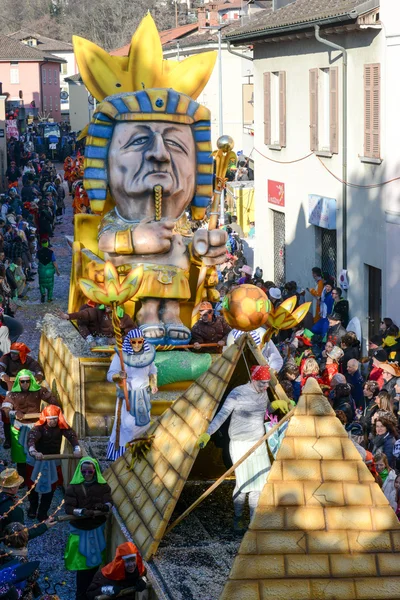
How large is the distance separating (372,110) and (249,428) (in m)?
10.1

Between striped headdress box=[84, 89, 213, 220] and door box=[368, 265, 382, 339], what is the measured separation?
4622 mm

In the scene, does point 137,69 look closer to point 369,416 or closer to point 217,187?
point 217,187

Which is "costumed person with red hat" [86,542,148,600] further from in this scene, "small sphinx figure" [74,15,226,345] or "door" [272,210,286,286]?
"door" [272,210,286,286]

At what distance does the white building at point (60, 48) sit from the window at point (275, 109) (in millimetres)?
71268

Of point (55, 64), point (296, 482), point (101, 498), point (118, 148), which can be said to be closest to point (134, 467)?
Result: point (101, 498)

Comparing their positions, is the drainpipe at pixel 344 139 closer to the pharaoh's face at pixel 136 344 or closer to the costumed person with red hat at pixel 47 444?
the pharaoh's face at pixel 136 344

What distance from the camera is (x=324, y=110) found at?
72.9 ft

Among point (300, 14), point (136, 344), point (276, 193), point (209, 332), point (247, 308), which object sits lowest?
point (209, 332)

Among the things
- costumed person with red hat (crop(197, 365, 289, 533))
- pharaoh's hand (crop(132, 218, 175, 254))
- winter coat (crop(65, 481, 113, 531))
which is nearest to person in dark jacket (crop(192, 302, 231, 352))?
pharaoh's hand (crop(132, 218, 175, 254))

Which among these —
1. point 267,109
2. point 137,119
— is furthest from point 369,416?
point 267,109

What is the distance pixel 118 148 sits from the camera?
51.0 feet

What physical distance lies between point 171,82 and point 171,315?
317 centimetres

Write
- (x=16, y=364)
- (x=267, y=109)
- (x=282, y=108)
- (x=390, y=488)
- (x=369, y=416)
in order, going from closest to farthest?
(x=390, y=488), (x=369, y=416), (x=16, y=364), (x=282, y=108), (x=267, y=109)

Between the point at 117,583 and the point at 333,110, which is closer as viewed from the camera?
the point at 117,583
